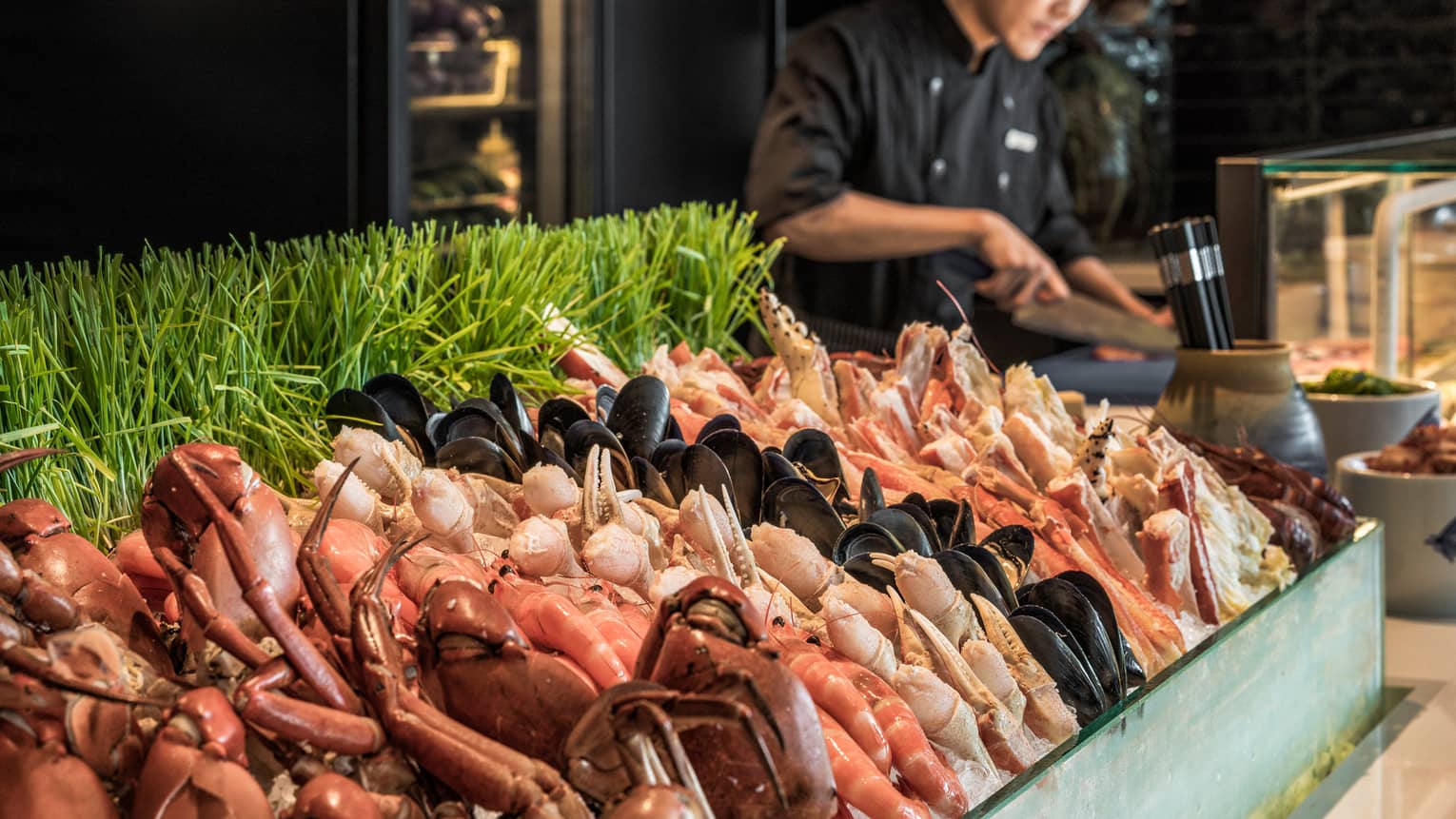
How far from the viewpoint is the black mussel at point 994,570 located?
98 cm

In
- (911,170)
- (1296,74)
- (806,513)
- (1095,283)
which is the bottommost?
(806,513)

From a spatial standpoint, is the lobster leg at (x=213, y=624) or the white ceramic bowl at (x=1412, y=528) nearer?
the lobster leg at (x=213, y=624)

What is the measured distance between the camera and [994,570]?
0.99 metres

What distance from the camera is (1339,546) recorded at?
1.34 metres

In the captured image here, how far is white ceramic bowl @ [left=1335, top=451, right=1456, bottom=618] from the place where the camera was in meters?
1.61

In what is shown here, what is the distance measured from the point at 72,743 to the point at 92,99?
2.46 metres

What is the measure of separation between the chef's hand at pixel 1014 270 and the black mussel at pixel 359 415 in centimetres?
224

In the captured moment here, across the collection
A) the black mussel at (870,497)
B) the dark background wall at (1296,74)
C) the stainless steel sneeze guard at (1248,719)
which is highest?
the dark background wall at (1296,74)

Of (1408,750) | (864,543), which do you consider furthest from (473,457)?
(1408,750)

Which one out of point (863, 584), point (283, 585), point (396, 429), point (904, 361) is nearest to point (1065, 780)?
point (863, 584)

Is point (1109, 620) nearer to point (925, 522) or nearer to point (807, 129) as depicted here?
point (925, 522)

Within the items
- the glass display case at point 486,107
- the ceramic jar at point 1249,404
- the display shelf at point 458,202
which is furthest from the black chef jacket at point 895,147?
the ceramic jar at point 1249,404

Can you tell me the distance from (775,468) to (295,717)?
531 mm

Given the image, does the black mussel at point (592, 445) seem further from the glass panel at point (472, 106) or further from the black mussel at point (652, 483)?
the glass panel at point (472, 106)
